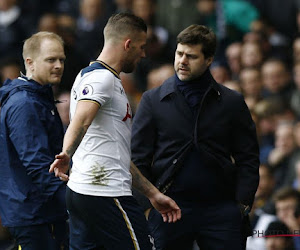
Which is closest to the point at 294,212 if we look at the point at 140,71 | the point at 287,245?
the point at 287,245

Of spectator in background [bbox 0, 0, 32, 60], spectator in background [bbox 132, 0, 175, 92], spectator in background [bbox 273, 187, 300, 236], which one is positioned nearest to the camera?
spectator in background [bbox 273, 187, 300, 236]

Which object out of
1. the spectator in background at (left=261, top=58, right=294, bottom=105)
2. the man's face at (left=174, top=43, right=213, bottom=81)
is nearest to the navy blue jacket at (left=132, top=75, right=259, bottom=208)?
the man's face at (left=174, top=43, right=213, bottom=81)

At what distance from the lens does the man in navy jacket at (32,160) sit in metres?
5.98

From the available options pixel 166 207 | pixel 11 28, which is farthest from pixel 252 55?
pixel 166 207

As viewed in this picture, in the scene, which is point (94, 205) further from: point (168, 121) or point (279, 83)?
point (279, 83)

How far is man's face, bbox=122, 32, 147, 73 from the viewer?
579 cm

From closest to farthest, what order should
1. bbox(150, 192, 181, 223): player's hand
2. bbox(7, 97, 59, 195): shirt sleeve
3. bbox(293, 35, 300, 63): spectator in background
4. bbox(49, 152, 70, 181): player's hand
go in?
1. bbox(49, 152, 70, 181): player's hand
2. bbox(7, 97, 59, 195): shirt sleeve
3. bbox(150, 192, 181, 223): player's hand
4. bbox(293, 35, 300, 63): spectator in background

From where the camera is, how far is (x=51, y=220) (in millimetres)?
6125

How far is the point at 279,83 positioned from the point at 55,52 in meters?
5.02

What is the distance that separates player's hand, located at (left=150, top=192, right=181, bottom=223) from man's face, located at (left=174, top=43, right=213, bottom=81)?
0.93 metres

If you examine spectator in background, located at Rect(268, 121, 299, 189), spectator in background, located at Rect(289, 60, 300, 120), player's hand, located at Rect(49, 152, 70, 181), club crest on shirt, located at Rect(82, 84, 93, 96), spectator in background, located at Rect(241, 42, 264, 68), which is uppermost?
club crest on shirt, located at Rect(82, 84, 93, 96)

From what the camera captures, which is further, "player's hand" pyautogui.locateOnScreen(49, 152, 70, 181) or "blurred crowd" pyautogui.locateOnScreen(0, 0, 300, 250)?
"blurred crowd" pyautogui.locateOnScreen(0, 0, 300, 250)

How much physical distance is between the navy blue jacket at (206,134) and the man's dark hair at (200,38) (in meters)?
0.24

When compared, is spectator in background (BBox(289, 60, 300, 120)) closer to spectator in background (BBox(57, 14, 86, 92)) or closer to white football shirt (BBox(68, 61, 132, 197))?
spectator in background (BBox(57, 14, 86, 92))
